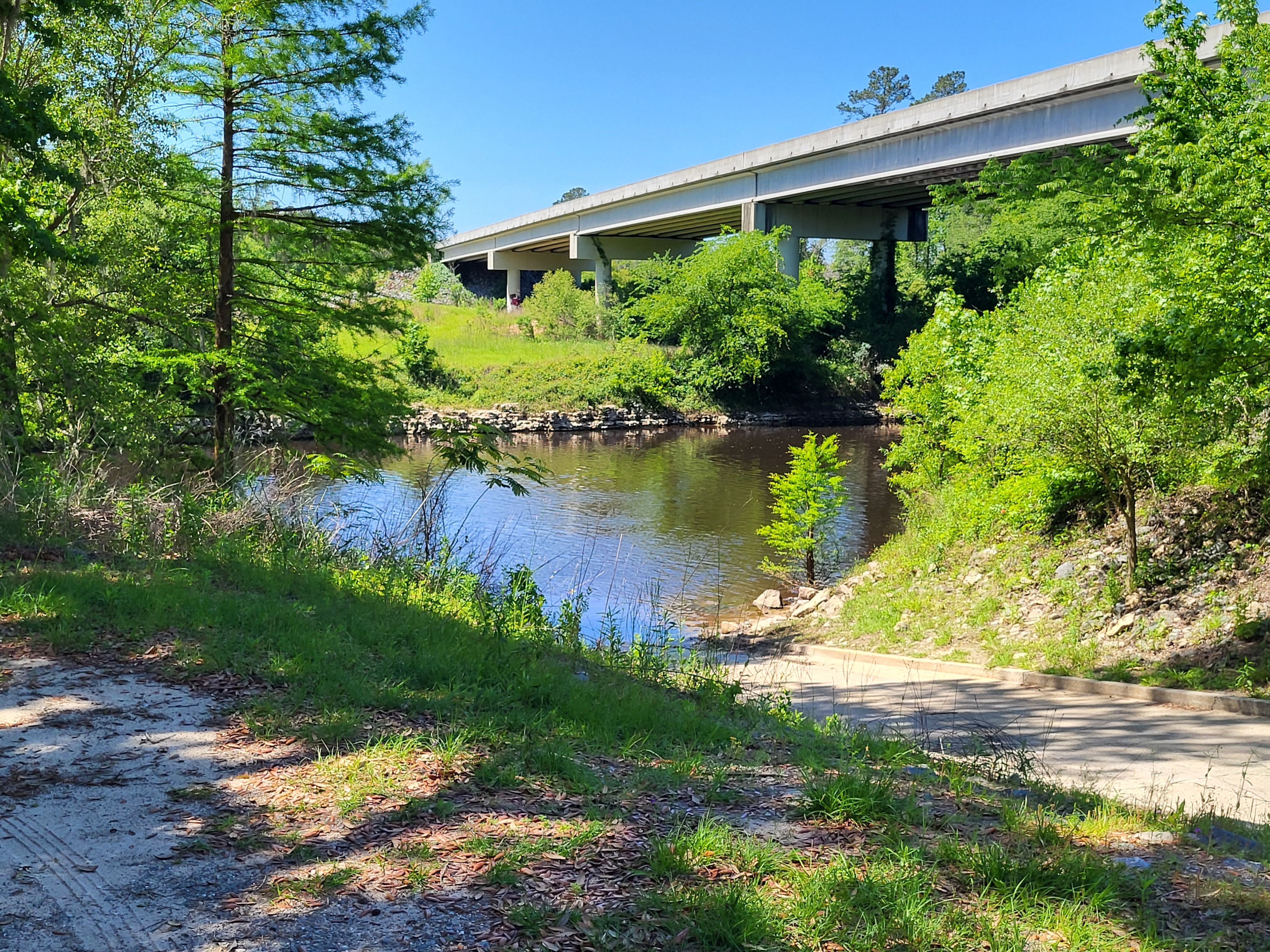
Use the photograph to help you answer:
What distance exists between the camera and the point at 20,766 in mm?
4500

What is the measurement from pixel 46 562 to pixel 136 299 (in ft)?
21.5

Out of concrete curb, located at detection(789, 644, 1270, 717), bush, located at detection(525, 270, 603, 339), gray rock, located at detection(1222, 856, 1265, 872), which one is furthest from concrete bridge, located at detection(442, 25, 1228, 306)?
gray rock, located at detection(1222, 856, 1265, 872)

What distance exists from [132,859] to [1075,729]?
7497mm

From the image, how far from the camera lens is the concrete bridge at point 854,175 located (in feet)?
85.6

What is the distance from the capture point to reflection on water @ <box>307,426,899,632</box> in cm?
1688

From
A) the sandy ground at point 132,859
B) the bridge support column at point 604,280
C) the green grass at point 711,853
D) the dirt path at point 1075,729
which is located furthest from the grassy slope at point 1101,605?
the bridge support column at point 604,280

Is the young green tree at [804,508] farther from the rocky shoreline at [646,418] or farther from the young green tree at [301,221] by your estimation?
the rocky shoreline at [646,418]

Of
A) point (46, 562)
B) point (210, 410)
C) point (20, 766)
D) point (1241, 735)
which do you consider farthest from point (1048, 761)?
point (210, 410)

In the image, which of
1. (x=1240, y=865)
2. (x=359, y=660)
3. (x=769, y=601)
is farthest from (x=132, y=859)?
(x=769, y=601)

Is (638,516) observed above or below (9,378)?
below

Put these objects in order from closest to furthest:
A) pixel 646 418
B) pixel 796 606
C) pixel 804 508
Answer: pixel 796 606 → pixel 804 508 → pixel 646 418

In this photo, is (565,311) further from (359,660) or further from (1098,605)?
(359,660)

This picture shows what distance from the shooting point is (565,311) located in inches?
2293

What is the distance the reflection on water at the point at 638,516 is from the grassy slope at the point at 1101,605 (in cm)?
332
